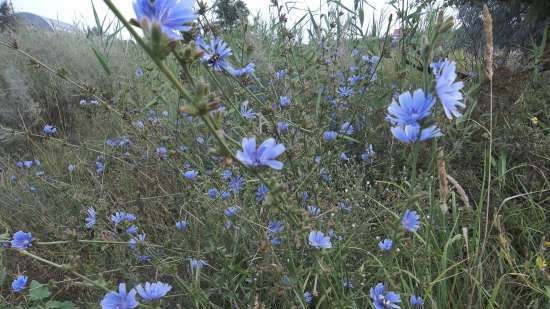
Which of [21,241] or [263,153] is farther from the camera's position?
[21,241]

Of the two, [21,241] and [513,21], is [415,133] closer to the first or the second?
[21,241]

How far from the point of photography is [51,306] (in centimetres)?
178

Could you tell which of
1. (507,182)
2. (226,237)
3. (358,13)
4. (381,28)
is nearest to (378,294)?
(226,237)

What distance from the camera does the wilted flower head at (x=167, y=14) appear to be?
0.68 m

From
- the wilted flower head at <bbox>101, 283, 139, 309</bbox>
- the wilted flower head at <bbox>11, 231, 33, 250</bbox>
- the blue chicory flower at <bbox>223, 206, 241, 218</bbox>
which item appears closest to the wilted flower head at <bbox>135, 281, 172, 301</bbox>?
the wilted flower head at <bbox>101, 283, 139, 309</bbox>

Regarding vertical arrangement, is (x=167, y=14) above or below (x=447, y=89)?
above

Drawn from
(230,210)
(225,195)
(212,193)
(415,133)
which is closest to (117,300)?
(230,210)

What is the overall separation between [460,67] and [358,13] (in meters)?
1.34

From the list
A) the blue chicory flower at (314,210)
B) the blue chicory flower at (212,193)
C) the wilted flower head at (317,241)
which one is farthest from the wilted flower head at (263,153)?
the blue chicory flower at (212,193)

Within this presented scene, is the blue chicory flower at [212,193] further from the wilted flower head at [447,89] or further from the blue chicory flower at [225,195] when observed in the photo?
the wilted flower head at [447,89]

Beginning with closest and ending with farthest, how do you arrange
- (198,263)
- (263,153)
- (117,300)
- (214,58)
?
(263,153) → (117,300) → (198,263) → (214,58)

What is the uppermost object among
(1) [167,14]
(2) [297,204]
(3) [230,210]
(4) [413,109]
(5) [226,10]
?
(5) [226,10]

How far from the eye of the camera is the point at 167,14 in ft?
2.45

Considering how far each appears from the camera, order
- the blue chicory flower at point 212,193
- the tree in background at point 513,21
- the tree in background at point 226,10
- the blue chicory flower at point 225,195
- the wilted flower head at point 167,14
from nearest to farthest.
→ the wilted flower head at point 167,14 → the blue chicory flower at point 225,195 → the blue chicory flower at point 212,193 → the tree in background at point 226,10 → the tree in background at point 513,21
